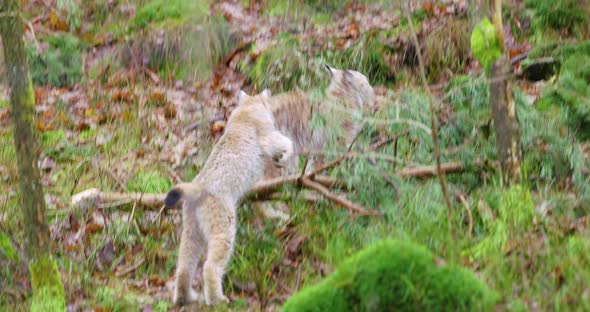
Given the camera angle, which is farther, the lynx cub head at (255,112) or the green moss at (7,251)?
the lynx cub head at (255,112)

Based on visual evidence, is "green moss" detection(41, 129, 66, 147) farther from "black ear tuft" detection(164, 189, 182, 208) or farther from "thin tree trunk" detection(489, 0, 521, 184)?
"thin tree trunk" detection(489, 0, 521, 184)

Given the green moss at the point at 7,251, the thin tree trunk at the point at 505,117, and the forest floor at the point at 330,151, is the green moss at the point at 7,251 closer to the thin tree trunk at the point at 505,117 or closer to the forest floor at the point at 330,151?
the forest floor at the point at 330,151

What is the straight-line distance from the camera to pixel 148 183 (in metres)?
7.81

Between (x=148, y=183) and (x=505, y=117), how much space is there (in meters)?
3.47

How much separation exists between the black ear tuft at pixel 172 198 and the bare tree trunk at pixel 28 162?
0.83 metres

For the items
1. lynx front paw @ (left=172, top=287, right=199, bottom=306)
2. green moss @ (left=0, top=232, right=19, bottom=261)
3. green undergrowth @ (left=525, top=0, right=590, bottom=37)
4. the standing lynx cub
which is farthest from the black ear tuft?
green undergrowth @ (left=525, top=0, right=590, bottom=37)

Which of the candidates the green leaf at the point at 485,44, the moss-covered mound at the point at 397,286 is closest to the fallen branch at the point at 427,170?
the green leaf at the point at 485,44

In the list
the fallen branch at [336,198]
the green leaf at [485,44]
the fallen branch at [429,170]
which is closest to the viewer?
the green leaf at [485,44]

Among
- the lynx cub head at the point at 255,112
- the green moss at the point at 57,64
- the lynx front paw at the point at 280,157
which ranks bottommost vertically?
the green moss at the point at 57,64

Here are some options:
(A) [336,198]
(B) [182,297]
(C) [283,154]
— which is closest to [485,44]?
(A) [336,198]

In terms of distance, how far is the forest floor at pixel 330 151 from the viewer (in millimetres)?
5559

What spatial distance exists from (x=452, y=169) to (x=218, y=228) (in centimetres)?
182

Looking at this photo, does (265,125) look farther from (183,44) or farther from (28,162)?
(183,44)

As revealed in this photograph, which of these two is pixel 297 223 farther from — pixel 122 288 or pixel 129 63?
pixel 129 63
